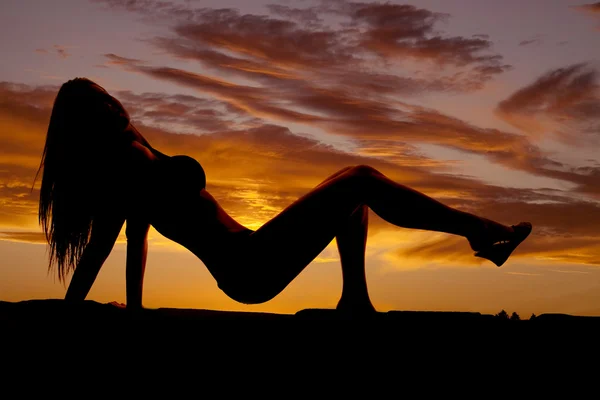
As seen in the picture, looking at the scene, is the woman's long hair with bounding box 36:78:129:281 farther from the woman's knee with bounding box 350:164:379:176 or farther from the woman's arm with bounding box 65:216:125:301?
the woman's knee with bounding box 350:164:379:176

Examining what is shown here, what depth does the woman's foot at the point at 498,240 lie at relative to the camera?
5.58 m

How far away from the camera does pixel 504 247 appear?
571 cm

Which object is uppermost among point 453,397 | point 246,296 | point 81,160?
point 81,160

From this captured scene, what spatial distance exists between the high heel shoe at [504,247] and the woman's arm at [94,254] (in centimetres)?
286

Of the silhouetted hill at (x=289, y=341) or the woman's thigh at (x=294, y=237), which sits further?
the woman's thigh at (x=294, y=237)

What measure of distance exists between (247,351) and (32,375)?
4.49 ft

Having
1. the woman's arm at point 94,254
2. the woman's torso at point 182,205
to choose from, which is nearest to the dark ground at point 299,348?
the woman's arm at point 94,254

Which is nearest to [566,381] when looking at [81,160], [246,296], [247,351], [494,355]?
[494,355]

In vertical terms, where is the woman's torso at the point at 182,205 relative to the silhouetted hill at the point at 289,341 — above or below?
above

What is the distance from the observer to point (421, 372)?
4.46 metres

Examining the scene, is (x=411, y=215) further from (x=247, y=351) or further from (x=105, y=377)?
(x=105, y=377)

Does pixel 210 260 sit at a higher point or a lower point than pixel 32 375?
higher

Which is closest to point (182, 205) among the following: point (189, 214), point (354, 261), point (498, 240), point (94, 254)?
point (189, 214)

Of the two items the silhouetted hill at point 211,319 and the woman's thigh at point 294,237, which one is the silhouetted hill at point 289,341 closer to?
the silhouetted hill at point 211,319
